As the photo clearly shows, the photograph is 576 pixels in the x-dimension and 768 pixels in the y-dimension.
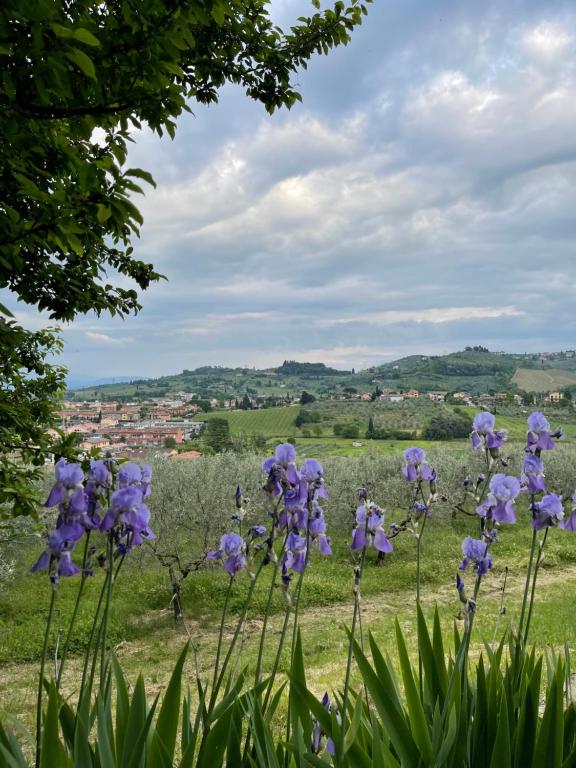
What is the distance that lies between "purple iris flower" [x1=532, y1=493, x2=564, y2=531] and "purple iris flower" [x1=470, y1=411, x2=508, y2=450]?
1.07 ft

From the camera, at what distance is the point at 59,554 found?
2041 millimetres

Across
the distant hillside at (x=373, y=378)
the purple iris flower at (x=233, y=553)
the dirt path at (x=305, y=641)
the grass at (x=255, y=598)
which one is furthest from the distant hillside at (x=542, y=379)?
the purple iris flower at (x=233, y=553)

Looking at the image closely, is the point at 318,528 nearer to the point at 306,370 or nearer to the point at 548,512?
the point at 548,512

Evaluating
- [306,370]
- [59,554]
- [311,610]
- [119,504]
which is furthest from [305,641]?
[306,370]

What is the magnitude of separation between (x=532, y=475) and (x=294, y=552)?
1.21 m

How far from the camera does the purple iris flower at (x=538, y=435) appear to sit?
2576 millimetres

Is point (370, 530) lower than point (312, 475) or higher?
lower

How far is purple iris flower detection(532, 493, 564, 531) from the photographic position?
8.14ft

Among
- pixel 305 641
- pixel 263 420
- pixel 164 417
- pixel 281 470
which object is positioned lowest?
pixel 305 641

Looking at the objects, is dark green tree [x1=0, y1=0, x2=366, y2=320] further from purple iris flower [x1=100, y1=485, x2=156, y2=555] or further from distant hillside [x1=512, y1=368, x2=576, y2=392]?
distant hillside [x1=512, y1=368, x2=576, y2=392]

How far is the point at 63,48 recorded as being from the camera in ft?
6.98

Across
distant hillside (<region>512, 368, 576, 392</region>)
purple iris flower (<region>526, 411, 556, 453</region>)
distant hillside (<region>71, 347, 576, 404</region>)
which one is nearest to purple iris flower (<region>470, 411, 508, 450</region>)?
purple iris flower (<region>526, 411, 556, 453</region>)

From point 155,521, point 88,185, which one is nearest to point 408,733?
point 88,185

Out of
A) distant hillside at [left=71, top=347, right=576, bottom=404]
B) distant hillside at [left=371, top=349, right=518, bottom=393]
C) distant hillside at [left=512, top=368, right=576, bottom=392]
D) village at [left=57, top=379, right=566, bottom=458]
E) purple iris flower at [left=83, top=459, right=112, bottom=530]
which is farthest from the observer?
distant hillside at [left=371, top=349, right=518, bottom=393]
